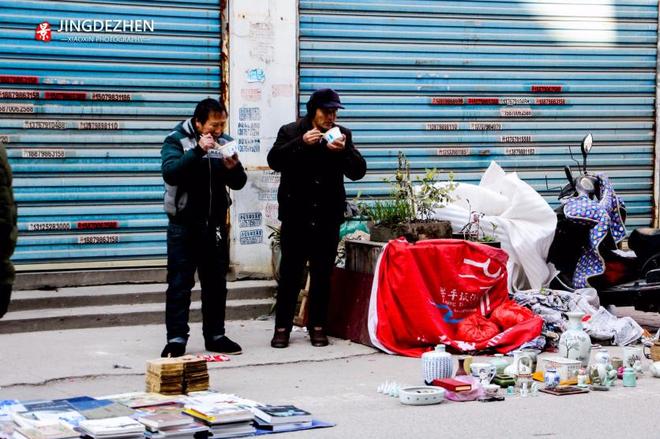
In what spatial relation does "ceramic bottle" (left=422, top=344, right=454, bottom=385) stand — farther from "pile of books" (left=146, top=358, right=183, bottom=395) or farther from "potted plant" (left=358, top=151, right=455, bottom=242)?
"potted plant" (left=358, top=151, right=455, bottom=242)

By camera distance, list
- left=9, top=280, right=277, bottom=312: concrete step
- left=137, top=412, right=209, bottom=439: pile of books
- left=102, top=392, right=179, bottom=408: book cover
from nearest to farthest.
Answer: left=137, top=412, right=209, bottom=439: pile of books < left=102, top=392, right=179, bottom=408: book cover < left=9, top=280, right=277, bottom=312: concrete step

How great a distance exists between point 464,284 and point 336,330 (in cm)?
130

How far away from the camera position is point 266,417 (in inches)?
259

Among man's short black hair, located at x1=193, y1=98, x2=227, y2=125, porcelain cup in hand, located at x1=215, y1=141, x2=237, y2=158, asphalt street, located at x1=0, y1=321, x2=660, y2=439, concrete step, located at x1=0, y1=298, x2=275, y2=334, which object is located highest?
man's short black hair, located at x1=193, y1=98, x2=227, y2=125

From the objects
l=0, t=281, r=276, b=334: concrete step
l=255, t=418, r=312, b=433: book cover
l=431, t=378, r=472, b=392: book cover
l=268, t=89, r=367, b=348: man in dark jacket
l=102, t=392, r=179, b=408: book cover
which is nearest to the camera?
l=255, t=418, r=312, b=433: book cover

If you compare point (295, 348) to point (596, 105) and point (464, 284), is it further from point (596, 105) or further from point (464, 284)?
point (596, 105)


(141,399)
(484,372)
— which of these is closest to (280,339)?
(484,372)

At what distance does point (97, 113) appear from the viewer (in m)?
10.7

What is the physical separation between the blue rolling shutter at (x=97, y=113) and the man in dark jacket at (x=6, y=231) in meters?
4.69

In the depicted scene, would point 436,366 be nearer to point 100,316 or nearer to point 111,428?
point 111,428

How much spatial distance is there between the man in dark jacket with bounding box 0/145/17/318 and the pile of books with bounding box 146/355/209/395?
158 cm

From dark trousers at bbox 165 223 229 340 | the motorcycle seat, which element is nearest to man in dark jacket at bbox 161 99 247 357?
dark trousers at bbox 165 223 229 340

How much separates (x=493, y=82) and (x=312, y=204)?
3914mm

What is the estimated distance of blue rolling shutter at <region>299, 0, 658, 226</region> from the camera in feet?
38.7
